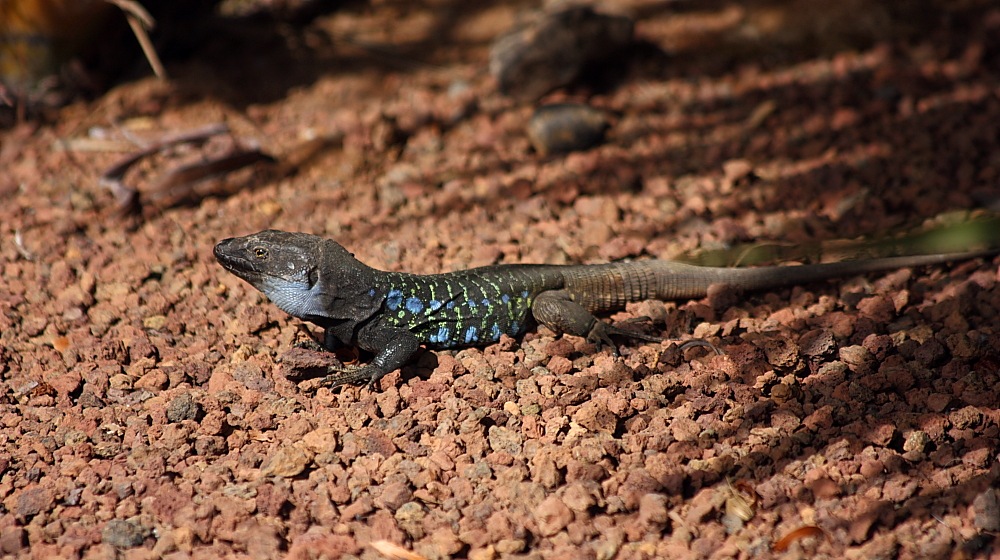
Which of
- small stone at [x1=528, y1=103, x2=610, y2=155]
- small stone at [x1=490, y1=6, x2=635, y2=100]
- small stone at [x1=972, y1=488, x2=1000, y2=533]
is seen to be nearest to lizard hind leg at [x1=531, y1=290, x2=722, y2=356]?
small stone at [x1=972, y1=488, x2=1000, y2=533]

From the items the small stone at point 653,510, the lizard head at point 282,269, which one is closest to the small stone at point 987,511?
the small stone at point 653,510

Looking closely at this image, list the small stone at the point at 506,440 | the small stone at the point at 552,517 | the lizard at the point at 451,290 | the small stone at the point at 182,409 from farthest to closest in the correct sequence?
the lizard at the point at 451,290 < the small stone at the point at 182,409 < the small stone at the point at 506,440 < the small stone at the point at 552,517

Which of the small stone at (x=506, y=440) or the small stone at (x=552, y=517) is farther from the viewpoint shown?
the small stone at (x=506, y=440)

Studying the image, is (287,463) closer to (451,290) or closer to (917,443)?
(451,290)

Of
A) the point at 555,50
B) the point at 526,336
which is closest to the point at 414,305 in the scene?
the point at 526,336

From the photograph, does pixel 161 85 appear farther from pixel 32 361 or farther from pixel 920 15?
pixel 920 15

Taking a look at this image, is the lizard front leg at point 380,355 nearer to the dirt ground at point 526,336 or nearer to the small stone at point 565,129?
the dirt ground at point 526,336

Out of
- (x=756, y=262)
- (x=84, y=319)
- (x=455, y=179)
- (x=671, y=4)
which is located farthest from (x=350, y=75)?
(x=756, y=262)
